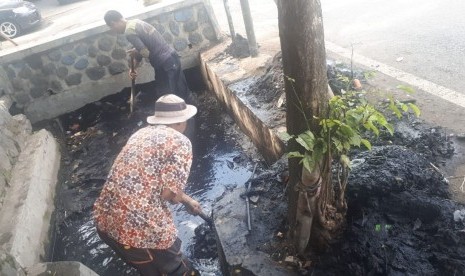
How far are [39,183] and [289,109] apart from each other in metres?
4.17

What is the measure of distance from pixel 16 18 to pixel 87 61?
655 centimetres

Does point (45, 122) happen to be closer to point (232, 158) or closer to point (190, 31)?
point (190, 31)

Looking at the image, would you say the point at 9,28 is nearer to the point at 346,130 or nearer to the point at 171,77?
the point at 171,77

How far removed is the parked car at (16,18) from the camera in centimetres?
1199

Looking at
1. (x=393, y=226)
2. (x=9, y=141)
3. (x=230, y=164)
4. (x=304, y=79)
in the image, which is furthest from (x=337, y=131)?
(x=9, y=141)

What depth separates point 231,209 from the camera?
357cm

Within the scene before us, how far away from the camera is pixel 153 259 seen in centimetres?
333

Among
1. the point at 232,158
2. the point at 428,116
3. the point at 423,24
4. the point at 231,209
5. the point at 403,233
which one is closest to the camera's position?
the point at 403,233

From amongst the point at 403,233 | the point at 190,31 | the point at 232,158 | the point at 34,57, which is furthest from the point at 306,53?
the point at 34,57

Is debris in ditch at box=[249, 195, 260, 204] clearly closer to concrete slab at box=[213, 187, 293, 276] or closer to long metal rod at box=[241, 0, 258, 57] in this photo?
concrete slab at box=[213, 187, 293, 276]

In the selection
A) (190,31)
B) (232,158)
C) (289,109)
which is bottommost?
(232,158)

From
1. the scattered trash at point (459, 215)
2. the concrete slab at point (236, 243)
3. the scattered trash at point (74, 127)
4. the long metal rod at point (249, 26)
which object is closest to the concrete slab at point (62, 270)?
the concrete slab at point (236, 243)

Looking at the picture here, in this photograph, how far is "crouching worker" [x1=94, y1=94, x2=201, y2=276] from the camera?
2.91m

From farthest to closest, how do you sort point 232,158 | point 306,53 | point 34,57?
point 34,57, point 232,158, point 306,53
